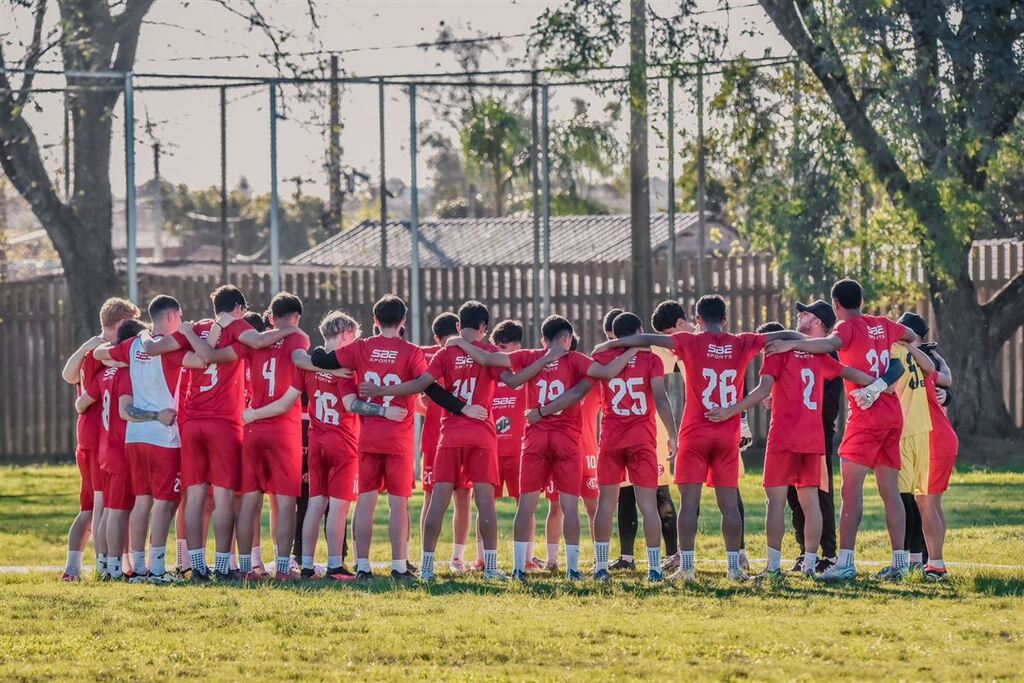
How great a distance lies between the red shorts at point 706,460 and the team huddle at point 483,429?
0.5 inches

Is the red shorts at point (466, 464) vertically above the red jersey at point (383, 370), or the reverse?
the red jersey at point (383, 370)

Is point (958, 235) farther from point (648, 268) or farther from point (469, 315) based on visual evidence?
point (469, 315)

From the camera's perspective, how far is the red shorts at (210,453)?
12.4 m

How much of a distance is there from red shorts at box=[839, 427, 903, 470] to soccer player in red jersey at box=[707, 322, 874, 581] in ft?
0.70

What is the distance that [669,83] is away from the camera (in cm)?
2128

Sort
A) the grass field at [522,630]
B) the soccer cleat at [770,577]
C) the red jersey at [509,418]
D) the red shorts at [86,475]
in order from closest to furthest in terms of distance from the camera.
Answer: the grass field at [522,630] → the soccer cleat at [770,577] → the red shorts at [86,475] → the red jersey at [509,418]

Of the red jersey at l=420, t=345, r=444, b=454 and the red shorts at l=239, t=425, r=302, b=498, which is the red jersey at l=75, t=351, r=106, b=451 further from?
the red jersey at l=420, t=345, r=444, b=454

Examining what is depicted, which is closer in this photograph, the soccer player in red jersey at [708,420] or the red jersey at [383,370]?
the soccer player in red jersey at [708,420]

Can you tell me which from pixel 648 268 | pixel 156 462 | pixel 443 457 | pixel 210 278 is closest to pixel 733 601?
pixel 443 457

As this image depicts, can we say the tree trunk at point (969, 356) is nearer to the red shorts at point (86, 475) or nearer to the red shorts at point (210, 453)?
the red shorts at point (210, 453)

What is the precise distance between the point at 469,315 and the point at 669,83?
9.82 meters

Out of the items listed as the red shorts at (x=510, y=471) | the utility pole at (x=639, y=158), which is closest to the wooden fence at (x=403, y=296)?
the utility pole at (x=639, y=158)

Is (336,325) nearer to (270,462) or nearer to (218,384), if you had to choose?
(218,384)

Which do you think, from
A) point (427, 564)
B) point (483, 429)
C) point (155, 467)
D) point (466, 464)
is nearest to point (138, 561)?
point (155, 467)
